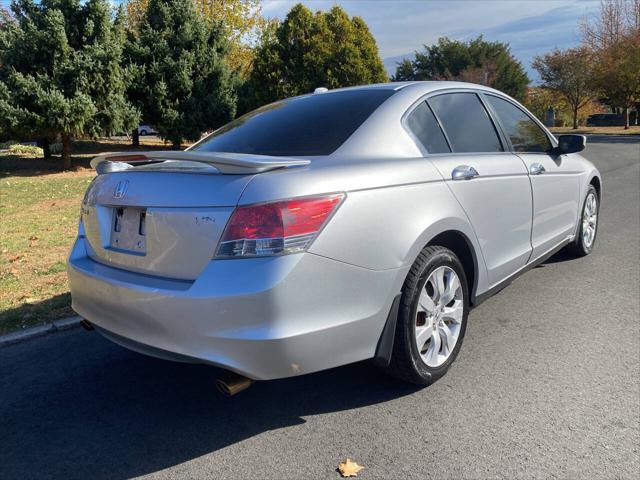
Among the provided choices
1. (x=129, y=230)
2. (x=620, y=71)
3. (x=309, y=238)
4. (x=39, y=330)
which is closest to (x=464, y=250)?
(x=309, y=238)

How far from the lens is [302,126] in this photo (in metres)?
3.26

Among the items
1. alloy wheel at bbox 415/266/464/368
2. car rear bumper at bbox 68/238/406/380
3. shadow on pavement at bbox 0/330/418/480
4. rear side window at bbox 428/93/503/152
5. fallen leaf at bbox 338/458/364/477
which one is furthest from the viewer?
rear side window at bbox 428/93/503/152

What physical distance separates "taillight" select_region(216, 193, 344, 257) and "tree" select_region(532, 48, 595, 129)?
46.8m

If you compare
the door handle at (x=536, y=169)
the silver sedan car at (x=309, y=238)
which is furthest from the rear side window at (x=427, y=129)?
the door handle at (x=536, y=169)

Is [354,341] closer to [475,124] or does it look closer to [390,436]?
[390,436]

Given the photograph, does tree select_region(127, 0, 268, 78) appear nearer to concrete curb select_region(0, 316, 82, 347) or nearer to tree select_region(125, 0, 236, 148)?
tree select_region(125, 0, 236, 148)

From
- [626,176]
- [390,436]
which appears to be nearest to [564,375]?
[390,436]

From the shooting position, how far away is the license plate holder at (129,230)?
2.68m

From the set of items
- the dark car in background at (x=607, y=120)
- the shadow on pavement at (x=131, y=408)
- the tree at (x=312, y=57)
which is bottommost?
the shadow on pavement at (x=131, y=408)

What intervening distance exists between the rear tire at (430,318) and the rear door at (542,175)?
1.31 metres

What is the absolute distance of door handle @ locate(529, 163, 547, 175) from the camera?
4.14m

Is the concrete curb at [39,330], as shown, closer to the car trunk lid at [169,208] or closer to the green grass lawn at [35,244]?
the green grass lawn at [35,244]

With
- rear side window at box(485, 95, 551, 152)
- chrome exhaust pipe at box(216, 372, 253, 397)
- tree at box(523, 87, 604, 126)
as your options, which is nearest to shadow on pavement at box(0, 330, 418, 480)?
chrome exhaust pipe at box(216, 372, 253, 397)

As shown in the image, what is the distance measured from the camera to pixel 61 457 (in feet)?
8.69
